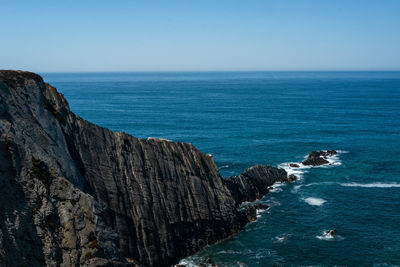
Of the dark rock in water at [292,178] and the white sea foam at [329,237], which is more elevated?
the dark rock in water at [292,178]

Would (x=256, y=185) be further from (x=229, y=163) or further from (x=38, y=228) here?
(x=38, y=228)

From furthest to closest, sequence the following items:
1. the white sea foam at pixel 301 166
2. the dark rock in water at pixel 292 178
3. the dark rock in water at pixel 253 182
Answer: the white sea foam at pixel 301 166, the dark rock in water at pixel 292 178, the dark rock in water at pixel 253 182

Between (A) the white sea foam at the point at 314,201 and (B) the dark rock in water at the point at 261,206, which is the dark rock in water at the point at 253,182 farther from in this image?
(A) the white sea foam at the point at 314,201

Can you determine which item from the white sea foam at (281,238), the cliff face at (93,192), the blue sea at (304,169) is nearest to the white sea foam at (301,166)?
the blue sea at (304,169)

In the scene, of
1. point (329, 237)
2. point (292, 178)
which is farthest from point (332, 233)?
point (292, 178)

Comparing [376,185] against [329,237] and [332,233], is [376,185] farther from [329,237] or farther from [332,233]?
[329,237]

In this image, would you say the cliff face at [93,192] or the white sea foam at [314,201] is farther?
the white sea foam at [314,201]
